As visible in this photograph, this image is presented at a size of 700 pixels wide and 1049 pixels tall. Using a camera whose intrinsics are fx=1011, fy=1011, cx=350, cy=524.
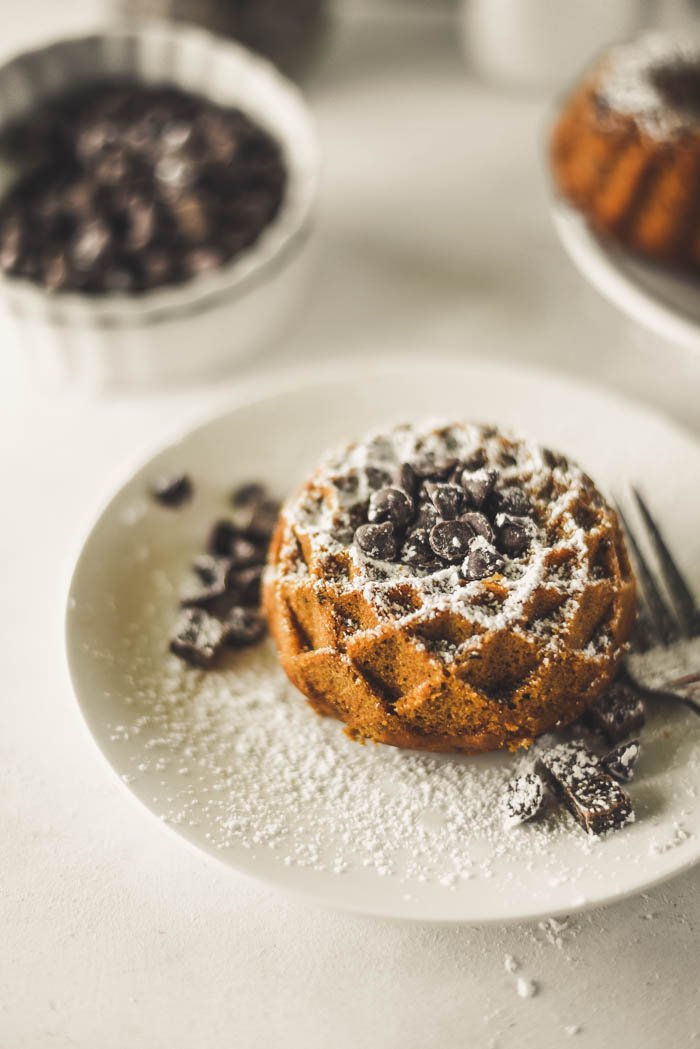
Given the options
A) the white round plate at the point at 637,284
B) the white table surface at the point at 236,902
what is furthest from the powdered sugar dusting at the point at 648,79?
the white table surface at the point at 236,902

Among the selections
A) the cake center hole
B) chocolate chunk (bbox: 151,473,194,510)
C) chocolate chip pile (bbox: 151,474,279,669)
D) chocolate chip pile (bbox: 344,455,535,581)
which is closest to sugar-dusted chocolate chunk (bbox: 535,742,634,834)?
chocolate chip pile (bbox: 344,455,535,581)

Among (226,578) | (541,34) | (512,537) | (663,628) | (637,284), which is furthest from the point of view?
(541,34)

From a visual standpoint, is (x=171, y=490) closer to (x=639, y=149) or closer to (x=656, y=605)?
(x=656, y=605)

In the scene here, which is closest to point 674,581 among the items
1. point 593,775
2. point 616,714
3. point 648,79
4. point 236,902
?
point 616,714

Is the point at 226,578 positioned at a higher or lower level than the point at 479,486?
lower

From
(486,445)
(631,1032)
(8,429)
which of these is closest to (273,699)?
(486,445)

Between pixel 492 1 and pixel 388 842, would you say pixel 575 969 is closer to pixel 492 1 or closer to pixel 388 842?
pixel 388 842
